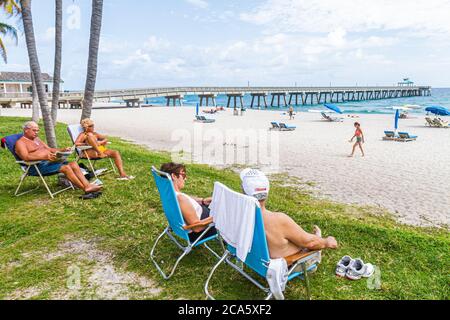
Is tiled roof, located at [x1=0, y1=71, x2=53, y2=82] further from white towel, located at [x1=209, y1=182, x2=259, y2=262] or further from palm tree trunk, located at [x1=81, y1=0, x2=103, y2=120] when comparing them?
white towel, located at [x1=209, y1=182, x2=259, y2=262]

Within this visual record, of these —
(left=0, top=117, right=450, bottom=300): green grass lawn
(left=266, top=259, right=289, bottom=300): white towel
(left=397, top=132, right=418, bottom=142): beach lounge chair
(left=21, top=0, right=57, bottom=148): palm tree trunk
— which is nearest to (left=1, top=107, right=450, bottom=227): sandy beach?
(left=397, top=132, right=418, bottom=142): beach lounge chair

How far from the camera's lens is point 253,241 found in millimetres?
2869

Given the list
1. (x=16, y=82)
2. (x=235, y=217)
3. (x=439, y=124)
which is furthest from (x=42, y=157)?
(x=16, y=82)

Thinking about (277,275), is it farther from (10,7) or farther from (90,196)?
(10,7)

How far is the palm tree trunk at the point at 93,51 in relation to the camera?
809 cm

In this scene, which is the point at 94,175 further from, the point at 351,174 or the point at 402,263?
the point at 351,174

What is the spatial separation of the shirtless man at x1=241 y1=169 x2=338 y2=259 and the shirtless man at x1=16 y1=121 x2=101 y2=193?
4026mm

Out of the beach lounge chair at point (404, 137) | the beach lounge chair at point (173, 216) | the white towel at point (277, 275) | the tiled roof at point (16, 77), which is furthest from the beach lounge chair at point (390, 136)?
the tiled roof at point (16, 77)

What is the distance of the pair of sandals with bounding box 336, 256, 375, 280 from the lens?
140 inches

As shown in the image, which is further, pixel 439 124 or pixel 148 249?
pixel 439 124

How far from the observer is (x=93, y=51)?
8195 millimetres

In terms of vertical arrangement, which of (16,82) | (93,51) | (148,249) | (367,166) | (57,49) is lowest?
(367,166)

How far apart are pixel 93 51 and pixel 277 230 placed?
7.10m
